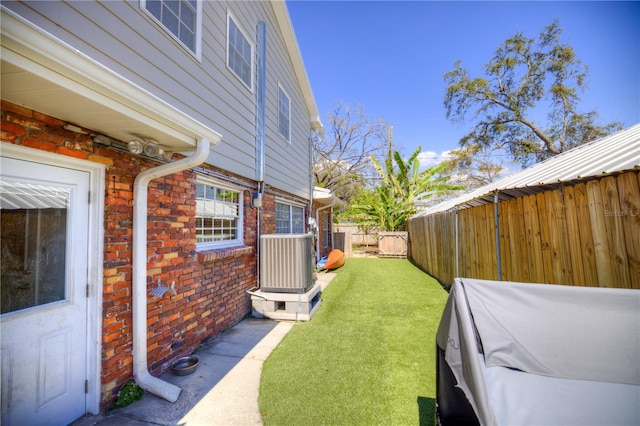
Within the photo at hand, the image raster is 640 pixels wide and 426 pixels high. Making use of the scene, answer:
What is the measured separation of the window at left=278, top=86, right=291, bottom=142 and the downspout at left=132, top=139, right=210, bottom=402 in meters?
5.01

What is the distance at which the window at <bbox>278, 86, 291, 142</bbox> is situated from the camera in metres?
7.96

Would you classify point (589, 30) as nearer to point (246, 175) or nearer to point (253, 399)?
point (246, 175)

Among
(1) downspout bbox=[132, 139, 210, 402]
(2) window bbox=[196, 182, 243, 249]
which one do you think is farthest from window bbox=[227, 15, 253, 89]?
(1) downspout bbox=[132, 139, 210, 402]

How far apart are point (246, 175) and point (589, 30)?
40.6 ft

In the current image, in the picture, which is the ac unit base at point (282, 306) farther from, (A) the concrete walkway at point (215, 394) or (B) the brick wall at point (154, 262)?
(A) the concrete walkway at point (215, 394)

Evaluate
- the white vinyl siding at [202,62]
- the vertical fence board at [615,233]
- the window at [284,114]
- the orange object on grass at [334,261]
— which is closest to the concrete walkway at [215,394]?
the white vinyl siding at [202,62]

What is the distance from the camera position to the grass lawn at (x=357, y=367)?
2.80m

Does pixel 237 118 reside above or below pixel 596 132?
below

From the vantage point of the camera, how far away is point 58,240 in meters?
2.60

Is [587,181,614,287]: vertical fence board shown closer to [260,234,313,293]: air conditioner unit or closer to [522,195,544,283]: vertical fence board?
[522,195,544,283]: vertical fence board

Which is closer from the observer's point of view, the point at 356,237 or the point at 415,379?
the point at 415,379

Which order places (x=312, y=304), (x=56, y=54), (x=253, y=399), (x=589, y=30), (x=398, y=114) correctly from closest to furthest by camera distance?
1. (x=56, y=54)
2. (x=253, y=399)
3. (x=312, y=304)
4. (x=589, y=30)
5. (x=398, y=114)

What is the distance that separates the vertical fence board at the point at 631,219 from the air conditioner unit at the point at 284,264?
14.7 ft

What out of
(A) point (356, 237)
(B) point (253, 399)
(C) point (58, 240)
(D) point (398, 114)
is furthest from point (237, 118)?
(D) point (398, 114)
